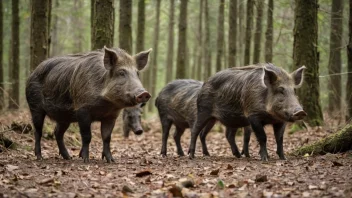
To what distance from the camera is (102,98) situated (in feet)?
26.6

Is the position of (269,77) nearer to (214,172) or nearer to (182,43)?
(214,172)

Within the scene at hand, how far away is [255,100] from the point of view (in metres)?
8.46

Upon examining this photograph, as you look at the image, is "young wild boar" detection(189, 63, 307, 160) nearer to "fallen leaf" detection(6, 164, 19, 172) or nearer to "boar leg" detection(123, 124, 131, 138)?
"fallen leaf" detection(6, 164, 19, 172)

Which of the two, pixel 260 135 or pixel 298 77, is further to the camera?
pixel 298 77

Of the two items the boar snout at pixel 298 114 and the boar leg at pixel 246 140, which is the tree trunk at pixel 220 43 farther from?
the boar snout at pixel 298 114

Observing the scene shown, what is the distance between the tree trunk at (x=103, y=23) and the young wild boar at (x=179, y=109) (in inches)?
77.8

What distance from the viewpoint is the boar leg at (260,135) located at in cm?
823

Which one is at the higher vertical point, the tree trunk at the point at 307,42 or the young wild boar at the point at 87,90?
the tree trunk at the point at 307,42

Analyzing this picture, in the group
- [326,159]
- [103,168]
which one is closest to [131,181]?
[103,168]

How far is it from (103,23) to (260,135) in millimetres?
5108

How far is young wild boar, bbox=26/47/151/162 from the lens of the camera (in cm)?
805

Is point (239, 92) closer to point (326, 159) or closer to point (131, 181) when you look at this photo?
point (326, 159)

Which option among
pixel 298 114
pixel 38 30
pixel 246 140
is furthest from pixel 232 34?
pixel 298 114

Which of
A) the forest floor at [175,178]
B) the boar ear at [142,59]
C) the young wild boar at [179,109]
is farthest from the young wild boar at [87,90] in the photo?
the young wild boar at [179,109]
